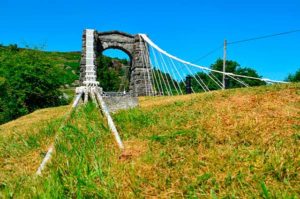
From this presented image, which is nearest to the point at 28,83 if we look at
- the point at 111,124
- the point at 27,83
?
the point at 27,83

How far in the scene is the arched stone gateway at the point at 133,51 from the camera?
2919cm

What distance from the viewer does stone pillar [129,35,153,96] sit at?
29.2 m

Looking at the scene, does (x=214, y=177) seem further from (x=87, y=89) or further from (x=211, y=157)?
(x=87, y=89)

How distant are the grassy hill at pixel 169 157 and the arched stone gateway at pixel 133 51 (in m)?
22.9

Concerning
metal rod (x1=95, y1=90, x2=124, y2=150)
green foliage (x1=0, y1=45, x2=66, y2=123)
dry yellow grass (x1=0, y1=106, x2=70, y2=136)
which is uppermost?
green foliage (x1=0, y1=45, x2=66, y2=123)

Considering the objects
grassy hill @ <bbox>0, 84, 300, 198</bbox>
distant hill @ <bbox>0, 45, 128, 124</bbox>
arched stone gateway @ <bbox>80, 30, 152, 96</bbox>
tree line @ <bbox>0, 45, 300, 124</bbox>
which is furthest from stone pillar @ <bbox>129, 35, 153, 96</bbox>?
grassy hill @ <bbox>0, 84, 300, 198</bbox>

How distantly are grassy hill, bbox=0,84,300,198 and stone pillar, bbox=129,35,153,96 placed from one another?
22.7 meters

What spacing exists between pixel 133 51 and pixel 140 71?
2432 millimetres

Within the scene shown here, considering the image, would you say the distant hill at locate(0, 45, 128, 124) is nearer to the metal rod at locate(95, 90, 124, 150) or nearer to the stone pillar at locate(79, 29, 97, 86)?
the stone pillar at locate(79, 29, 97, 86)

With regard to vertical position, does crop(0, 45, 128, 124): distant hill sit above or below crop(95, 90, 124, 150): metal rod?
above

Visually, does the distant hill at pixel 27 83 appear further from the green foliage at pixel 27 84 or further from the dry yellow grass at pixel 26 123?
the dry yellow grass at pixel 26 123

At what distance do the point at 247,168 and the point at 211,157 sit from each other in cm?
50

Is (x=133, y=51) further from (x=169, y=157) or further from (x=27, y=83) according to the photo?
(x=169, y=157)

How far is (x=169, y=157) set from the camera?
4.34 meters
